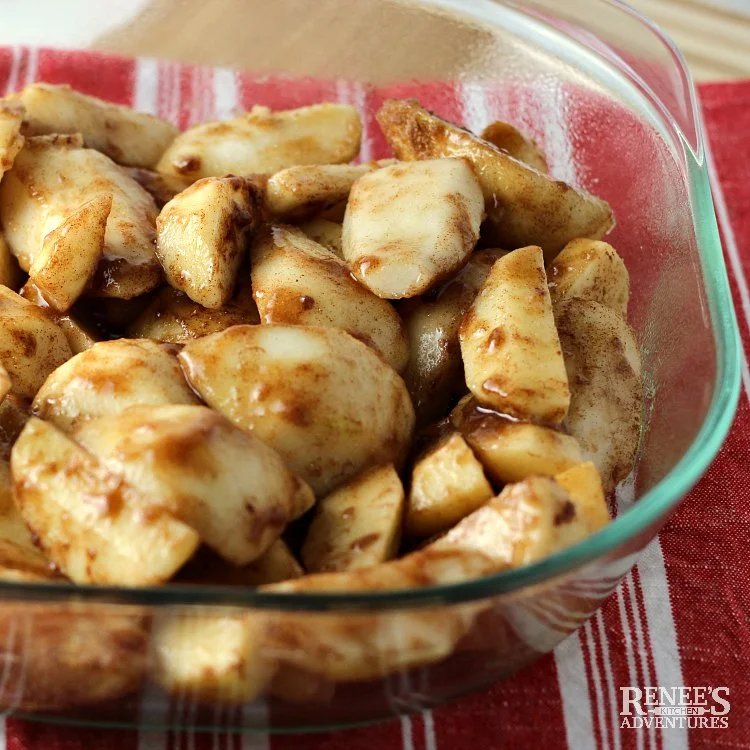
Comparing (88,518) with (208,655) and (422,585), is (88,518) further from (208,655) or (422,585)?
(422,585)

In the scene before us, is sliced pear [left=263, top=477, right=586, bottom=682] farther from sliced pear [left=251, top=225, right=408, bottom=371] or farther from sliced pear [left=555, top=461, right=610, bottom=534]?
sliced pear [left=251, top=225, right=408, bottom=371]

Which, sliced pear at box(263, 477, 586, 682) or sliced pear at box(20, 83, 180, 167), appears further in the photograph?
sliced pear at box(20, 83, 180, 167)

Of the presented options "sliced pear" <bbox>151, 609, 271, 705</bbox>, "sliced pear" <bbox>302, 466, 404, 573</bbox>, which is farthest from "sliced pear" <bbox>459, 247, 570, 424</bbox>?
"sliced pear" <bbox>151, 609, 271, 705</bbox>

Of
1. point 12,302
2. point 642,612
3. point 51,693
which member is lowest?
point 642,612

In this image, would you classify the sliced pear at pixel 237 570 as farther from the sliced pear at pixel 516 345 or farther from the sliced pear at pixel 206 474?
the sliced pear at pixel 516 345

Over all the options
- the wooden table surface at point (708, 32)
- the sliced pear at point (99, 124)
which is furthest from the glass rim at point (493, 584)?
the wooden table surface at point (708, 32)

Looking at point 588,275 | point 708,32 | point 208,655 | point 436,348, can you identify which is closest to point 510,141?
point 588,275

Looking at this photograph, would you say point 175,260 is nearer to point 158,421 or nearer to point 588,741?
point 158,421

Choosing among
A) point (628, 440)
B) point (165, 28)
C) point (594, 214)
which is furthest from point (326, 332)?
point (165, 28)
